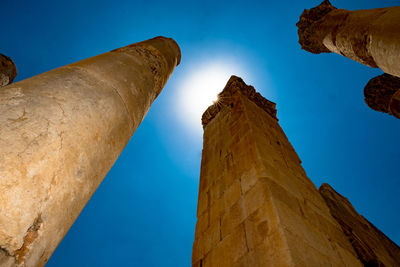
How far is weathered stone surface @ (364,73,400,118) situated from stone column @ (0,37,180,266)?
8.67 meters

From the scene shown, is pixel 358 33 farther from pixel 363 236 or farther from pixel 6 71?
pixel 6 71

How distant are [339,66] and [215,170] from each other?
3466 inches

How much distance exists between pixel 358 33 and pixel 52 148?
5.88 metres

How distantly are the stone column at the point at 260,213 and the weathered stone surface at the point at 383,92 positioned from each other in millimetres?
4904

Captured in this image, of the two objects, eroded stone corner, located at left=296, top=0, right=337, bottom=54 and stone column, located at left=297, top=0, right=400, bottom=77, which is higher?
eroded stone corner, located at left=296, top=0, right=337, bottom=54

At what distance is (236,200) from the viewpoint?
3230 millimetres

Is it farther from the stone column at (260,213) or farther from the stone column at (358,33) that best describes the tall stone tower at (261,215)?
the stone column at (358,33)

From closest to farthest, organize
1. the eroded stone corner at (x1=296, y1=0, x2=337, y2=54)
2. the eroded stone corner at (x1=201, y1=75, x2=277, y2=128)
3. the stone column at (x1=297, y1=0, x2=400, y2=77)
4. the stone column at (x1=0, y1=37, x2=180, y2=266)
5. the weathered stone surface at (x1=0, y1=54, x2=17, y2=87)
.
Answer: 1. the stone column at (x1=0, y1=37, x2=180, y2=266)
2. the stone column at (x1=297, y1=0, x2=400, y2=77)
3. the weathered stone surface at (x1=0, y1=54, x2=17, y2=87)
4. the eroded stone corner at (x1=201, y1=75, x2=277, y2=128)
5. the eroded stone corner at (x1=296, y1=0, x2=337, y2=54)

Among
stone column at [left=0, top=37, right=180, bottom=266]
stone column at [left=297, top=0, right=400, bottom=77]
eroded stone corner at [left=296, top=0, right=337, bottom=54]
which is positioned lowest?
stone column at [left=0, top=37, right=180, bottom=266]

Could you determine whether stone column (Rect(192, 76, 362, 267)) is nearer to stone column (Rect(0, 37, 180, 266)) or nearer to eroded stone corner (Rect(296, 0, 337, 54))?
stone column (Rect(0, 37, 180, 266))

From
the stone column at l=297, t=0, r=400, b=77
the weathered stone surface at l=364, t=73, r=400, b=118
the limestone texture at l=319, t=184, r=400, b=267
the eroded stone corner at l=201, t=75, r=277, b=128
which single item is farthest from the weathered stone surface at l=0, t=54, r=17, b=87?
the weathered stone surface at l=364, t=73, r=400, b=118

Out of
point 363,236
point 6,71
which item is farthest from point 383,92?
point 6,71

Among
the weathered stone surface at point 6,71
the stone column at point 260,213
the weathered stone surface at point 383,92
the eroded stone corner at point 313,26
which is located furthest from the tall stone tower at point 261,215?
the weathered stone surface at point 6,71

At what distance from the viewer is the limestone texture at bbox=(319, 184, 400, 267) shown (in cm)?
329
